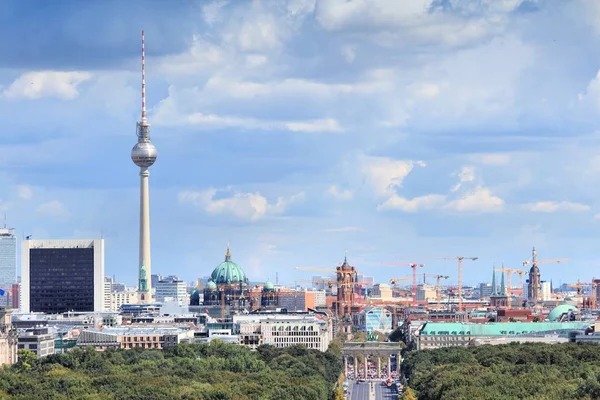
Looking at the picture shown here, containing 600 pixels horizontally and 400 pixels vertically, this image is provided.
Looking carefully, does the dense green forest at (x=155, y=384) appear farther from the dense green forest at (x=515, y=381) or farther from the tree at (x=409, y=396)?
the dense green forest at (x=515, y=381)

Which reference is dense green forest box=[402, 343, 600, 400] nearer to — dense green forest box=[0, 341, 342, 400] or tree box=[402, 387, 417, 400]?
tree box=[402, 387, 417, 400]

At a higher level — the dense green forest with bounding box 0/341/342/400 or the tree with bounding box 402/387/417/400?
the dense green forest with bounding box 0/341/342/400

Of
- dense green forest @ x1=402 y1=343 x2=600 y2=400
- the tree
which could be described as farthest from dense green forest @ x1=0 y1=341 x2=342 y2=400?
dense green forest @ x1=402 y1=343 x2=600 y2=400

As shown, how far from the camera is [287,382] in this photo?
184875 millimetres

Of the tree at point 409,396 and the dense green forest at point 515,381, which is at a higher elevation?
the dense green forest at point 515,381

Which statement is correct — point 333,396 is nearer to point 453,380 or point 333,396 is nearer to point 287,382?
point 287,382

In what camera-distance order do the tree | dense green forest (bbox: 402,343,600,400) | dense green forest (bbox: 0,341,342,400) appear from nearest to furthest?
dense green forest (bbox: 402,343,600,400), dense green forest (bbox: 0,341,342,400), the tree

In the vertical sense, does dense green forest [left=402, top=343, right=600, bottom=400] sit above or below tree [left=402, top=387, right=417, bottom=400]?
above

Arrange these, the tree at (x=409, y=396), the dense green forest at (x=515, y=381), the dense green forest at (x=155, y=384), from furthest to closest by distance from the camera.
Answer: the tree at (x=409, y=396) < the dense green forest at (x=155, y=384) < the dense green forest at (x=515, y=381)

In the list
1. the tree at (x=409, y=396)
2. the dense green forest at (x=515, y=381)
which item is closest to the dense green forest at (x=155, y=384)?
the tree at (x=409, y=396)

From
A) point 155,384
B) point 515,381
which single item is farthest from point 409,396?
point 155,384

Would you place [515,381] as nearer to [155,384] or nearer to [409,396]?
[409,396]

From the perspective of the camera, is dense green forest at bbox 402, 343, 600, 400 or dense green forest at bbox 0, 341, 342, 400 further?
dense green forest at bbox 0, 341, 342, 400

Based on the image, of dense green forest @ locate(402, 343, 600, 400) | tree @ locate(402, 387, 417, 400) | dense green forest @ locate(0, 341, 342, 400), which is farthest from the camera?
tree @ locate(402, 387, 417, 400)
